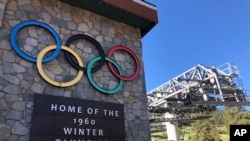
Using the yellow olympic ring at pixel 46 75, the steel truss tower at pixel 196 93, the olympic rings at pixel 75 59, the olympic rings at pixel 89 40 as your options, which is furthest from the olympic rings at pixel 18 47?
the steel truss tower at pixel 196 93

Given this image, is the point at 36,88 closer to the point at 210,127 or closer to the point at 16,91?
the point at 16,91

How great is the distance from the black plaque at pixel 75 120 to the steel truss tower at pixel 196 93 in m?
8.63

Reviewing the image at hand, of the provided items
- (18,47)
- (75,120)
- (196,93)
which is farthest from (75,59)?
(196,93)

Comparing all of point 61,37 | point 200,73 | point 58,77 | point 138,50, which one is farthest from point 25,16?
point 200,73

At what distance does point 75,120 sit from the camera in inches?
232

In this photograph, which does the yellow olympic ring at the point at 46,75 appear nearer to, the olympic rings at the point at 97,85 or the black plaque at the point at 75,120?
the olympic rings at the point at 97,85

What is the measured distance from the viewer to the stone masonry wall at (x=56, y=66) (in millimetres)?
5391

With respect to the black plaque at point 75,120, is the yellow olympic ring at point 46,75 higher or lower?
higher

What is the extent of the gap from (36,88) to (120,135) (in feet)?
7.88

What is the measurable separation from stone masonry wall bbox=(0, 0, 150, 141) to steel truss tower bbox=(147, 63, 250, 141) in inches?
305

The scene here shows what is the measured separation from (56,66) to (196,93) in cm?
1114

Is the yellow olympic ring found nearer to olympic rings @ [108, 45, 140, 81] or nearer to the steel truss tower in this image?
olympic rings @ [108, 45, 140, 81]

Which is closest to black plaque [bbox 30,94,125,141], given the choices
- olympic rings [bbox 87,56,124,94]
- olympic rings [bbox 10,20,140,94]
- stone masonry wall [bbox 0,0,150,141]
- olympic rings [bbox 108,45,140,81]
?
stone masonry wall [bbox 0,0,150,141]

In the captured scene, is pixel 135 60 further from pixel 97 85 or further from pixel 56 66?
pixel 56 66
